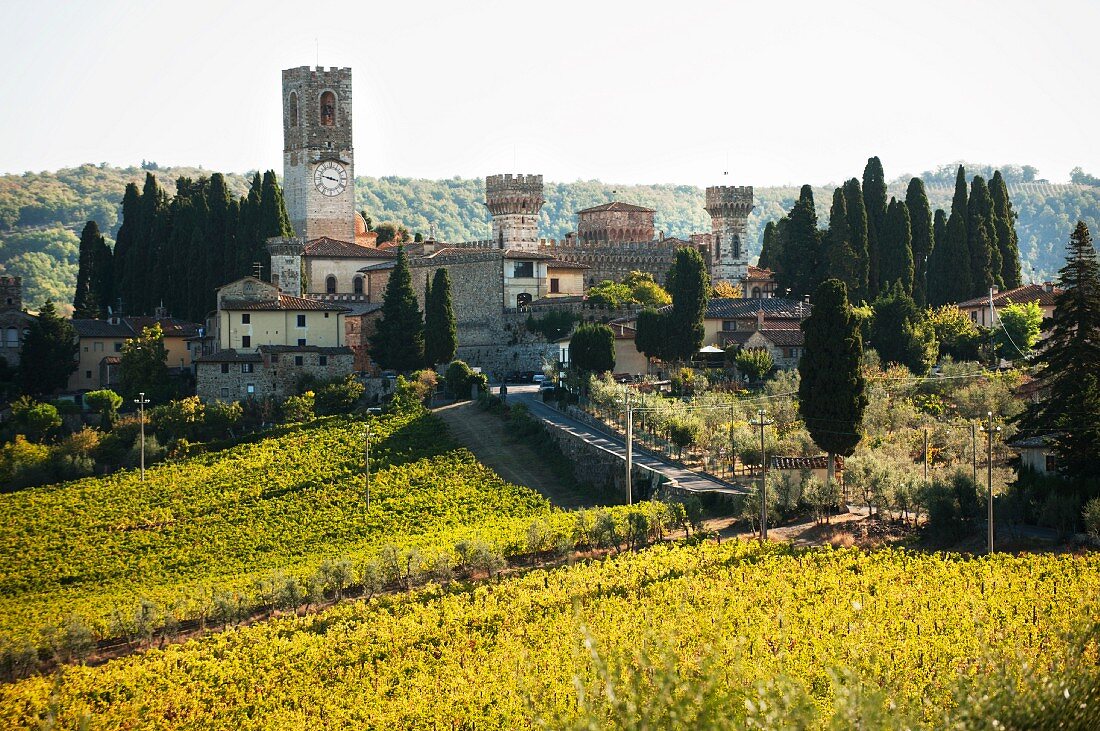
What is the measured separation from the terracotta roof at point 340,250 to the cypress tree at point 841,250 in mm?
26906

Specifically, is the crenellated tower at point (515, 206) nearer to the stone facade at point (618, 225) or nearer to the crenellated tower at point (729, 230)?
the stone facade at point (618, 225)

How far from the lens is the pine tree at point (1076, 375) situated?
147 ft

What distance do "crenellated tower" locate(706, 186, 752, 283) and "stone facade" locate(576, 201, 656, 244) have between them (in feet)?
14.4

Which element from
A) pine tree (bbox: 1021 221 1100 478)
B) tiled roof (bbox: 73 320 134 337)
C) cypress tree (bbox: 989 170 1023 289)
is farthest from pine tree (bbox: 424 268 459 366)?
pine tree (bbox: 1021 221 1100 478)

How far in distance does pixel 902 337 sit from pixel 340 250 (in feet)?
115

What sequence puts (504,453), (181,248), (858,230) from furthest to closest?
1. (181,248)
2. (858,230)
3. (504,453)

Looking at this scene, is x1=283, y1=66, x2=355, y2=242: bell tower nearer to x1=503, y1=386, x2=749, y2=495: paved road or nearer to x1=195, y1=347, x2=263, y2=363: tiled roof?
x1=195, y1=347, x2=263, y2=363: tiled roof

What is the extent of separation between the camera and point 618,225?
99688 mm

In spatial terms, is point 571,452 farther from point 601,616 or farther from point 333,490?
point 601,616

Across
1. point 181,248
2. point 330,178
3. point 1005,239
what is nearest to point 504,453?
point 181,248

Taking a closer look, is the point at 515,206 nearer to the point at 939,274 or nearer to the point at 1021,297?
the point at 939,274

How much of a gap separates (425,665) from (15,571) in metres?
23.1

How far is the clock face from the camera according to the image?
99.1 meters

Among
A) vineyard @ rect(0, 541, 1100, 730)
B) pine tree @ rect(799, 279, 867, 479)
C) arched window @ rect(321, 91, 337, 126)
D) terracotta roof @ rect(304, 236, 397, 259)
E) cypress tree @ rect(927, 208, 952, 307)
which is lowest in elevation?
vineyard @ rect(0, 541, 1100, 730)
